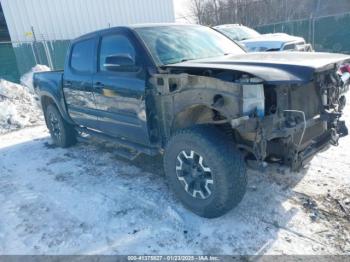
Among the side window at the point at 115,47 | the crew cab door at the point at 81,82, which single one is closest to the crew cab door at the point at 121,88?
the side window at the point at 115,47

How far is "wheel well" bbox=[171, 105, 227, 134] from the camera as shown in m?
3.33

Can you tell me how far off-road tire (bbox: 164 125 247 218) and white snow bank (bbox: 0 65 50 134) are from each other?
254 inches

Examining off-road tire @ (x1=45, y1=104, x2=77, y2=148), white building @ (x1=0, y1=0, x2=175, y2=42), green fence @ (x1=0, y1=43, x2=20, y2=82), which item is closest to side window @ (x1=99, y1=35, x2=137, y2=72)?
off-road tire @ (x1=45, y1=104, x2=77, y2=148)

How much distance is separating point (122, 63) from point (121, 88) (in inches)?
15.0

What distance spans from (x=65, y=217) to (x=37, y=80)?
3604 millimetres

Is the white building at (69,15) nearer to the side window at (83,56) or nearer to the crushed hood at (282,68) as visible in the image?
the side window at (83,56)

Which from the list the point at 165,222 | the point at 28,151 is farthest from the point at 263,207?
the point at 28,151

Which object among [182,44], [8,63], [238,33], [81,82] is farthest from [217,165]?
[8,63]

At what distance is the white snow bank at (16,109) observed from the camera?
321 inches

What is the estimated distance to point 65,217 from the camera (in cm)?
347

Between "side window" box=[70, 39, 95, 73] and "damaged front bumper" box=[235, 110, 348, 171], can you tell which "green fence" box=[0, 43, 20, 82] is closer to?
"side window" box=[70, 39, 95, 73]

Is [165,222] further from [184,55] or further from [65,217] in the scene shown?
[184,55]

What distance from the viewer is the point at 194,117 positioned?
3.49m

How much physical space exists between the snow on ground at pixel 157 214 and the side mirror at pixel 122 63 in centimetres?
151
